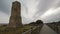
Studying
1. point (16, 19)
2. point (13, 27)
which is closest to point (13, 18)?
point (16, 19)

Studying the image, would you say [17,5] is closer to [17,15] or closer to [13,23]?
[17,15]

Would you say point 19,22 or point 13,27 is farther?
point 19,22

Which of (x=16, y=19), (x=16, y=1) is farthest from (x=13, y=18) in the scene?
(x=16, y=1)

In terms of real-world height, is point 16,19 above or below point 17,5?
below

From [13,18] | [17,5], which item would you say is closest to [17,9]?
[17,5]

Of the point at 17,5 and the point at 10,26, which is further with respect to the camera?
the point at 17,5

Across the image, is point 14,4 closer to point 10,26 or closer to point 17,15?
point 17,15

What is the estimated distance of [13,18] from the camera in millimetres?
32000

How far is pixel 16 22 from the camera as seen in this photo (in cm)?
3177

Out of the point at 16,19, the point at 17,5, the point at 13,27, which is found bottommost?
the point at 13,27

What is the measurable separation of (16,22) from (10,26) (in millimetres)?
2048

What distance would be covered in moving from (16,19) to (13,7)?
4.62 m

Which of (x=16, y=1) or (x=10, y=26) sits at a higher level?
(x=16, y=1)

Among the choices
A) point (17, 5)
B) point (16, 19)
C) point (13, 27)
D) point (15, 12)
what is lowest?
point (13, 27)
